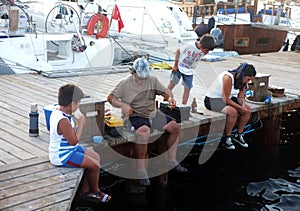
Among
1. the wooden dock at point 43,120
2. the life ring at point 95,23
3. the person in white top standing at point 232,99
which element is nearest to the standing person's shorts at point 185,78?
the person in white top standing at point 232,99

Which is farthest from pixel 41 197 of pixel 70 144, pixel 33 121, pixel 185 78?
pixel 185 78

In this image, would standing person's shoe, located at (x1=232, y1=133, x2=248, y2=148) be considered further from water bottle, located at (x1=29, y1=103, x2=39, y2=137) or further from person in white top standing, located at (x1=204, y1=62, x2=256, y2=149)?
water bottle, located at (x1=29, y1=103, x2=39, y2=137)

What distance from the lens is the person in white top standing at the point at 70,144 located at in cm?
465

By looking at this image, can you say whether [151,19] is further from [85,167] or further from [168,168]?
[85,167]

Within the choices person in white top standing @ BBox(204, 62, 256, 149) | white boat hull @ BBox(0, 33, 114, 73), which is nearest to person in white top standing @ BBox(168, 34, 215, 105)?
person in white top standing @ BBox(204, 62, 256, 149)

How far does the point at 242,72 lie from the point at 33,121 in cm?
312

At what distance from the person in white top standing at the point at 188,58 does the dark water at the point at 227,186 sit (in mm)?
1350

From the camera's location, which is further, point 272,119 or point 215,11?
point 215,11

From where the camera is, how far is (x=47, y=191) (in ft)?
14.2

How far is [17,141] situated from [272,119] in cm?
493

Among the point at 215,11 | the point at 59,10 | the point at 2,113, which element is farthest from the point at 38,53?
the point at 215,11

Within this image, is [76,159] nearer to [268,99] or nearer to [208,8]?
[268,99]

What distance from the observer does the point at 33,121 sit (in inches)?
222

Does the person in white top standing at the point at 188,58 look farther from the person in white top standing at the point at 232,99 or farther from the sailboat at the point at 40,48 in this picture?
the sailboat at the point at 40,48
